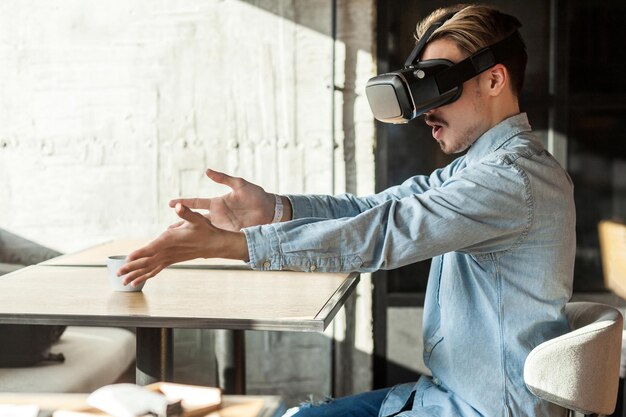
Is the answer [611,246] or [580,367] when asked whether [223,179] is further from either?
[611,246]


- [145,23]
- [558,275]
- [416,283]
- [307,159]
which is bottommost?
[416,283]

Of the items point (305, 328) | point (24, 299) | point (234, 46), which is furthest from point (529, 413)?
point (234, 46)

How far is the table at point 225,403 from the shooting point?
1.85 metres

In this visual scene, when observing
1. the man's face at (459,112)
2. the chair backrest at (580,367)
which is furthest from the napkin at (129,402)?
the man's face at (459,112)

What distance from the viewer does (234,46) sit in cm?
380

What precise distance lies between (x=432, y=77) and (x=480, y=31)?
0.49ft

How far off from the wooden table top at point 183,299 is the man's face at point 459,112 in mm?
456

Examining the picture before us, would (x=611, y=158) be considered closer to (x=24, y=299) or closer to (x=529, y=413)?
(x=529, y=413)

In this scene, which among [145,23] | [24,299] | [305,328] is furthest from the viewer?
[145,23]

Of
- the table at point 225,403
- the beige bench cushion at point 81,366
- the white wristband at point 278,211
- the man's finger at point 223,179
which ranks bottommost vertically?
the beige bench cushion at point 81,366

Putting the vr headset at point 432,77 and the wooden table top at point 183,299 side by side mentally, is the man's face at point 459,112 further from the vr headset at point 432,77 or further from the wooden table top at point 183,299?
the wooden table top at point 183,299

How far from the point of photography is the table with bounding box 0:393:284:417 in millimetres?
1852

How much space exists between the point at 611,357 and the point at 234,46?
2.45m

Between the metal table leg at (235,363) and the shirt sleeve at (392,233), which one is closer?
the shirt sleeve at (392,233)
